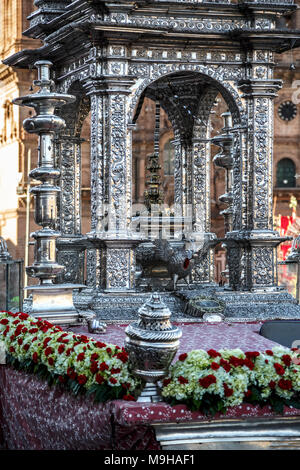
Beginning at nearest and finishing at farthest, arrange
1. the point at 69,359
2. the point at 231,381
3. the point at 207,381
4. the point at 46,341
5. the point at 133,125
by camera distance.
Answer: the point at 207,381, the point at 231,381, the point at 69,359, the point at 46,341, the point at 133,125

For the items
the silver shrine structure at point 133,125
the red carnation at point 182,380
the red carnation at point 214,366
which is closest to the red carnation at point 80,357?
the red carnation at point 182,380

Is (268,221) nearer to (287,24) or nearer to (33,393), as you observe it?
(33,393)

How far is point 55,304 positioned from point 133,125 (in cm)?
307

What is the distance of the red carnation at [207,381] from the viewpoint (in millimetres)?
7027

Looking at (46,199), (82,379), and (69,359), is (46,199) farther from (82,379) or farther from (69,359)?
(82,379)

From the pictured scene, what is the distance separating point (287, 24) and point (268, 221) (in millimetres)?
27931

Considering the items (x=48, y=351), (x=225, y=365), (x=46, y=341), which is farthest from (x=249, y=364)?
(x=46, y=341)

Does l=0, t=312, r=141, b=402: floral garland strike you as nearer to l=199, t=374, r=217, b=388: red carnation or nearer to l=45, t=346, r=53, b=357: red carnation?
l=45, t=346, r=53, b=357: red carnation

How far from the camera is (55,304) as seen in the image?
40.2 ft

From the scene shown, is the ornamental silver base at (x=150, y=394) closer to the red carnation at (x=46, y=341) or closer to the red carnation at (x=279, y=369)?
the red carnation at (x=279, y=369)

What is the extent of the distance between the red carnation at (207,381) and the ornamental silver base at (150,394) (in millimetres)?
388

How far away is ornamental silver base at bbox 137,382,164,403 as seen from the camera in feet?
23.6

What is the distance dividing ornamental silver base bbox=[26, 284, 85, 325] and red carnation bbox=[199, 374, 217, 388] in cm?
525
